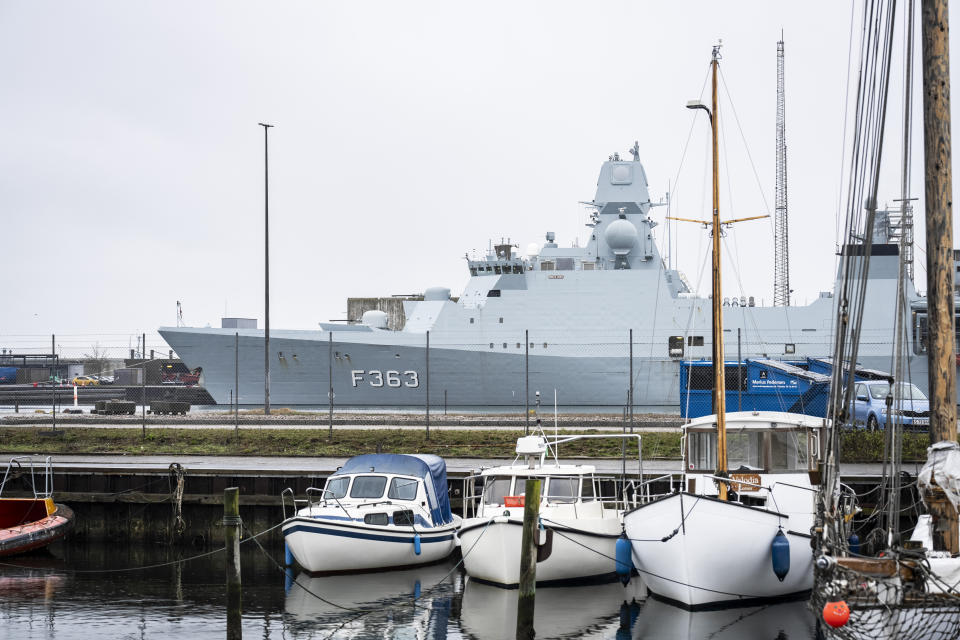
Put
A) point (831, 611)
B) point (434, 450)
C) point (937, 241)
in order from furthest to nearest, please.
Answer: point (434, 450)
point (937, 241)
point (831, 611)

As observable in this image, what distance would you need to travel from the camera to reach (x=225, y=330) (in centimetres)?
3553

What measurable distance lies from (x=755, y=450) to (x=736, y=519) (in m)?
2.34

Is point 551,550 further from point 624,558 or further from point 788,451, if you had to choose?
point 788,451

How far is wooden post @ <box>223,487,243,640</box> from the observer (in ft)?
33.0

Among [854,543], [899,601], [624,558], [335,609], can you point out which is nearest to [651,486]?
[854,543]

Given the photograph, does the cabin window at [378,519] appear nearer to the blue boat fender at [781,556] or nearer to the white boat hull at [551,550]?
the white boat hull at [551,550]

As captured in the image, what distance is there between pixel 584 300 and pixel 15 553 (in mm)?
22916

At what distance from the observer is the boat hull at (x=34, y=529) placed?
1536 cm

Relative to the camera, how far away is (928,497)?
895 centimetres

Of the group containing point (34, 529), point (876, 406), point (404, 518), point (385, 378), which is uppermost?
point (385, 378)

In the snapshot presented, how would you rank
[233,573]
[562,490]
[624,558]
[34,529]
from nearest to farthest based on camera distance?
[233,573]
[624,558]
[562,490]
[34,529]

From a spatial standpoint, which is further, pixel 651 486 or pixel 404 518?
pixel 651 486

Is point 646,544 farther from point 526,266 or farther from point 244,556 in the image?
point 526,266

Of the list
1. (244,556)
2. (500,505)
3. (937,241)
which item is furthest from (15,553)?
(937,241)
